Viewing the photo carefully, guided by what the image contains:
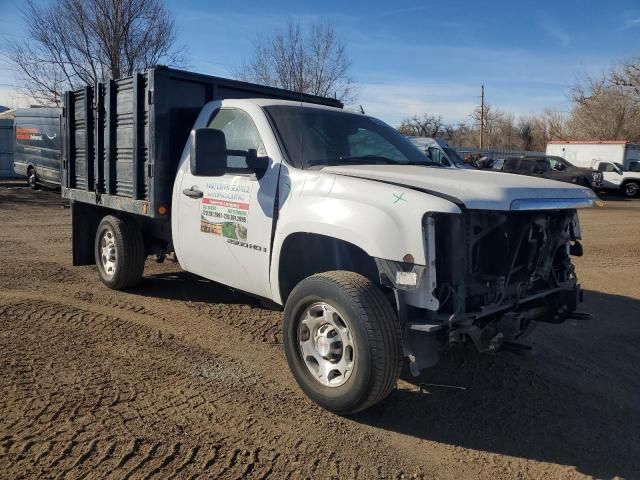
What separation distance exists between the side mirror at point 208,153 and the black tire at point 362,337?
1205mm

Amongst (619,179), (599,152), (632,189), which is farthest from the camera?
(599,152)

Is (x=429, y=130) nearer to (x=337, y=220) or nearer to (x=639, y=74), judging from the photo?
(x=639, y=74)

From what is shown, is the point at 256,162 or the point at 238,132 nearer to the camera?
the point at 256,162

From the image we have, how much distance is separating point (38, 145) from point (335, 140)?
16.5 metres

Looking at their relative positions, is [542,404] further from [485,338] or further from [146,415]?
[146,415]

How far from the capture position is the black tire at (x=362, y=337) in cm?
329

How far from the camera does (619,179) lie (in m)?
27.4

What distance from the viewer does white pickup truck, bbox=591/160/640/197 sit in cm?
2706

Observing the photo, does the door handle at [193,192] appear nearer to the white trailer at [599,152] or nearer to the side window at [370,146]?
the side window at [370,146]

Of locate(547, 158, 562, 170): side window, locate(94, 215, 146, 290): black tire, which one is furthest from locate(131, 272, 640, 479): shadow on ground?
locate(547, 158, 562, 170): side window

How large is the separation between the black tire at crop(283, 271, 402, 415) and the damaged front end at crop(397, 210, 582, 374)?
146 millimetres

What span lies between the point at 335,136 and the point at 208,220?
1307 millimetres

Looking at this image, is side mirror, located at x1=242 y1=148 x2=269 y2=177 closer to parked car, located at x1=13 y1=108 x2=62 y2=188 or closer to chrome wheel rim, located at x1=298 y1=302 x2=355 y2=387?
chrome wheel rim, located at x1=298 y1=302 x2=355 y2=387

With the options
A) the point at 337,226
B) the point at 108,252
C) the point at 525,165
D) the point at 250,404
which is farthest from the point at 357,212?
the point at 525,165
